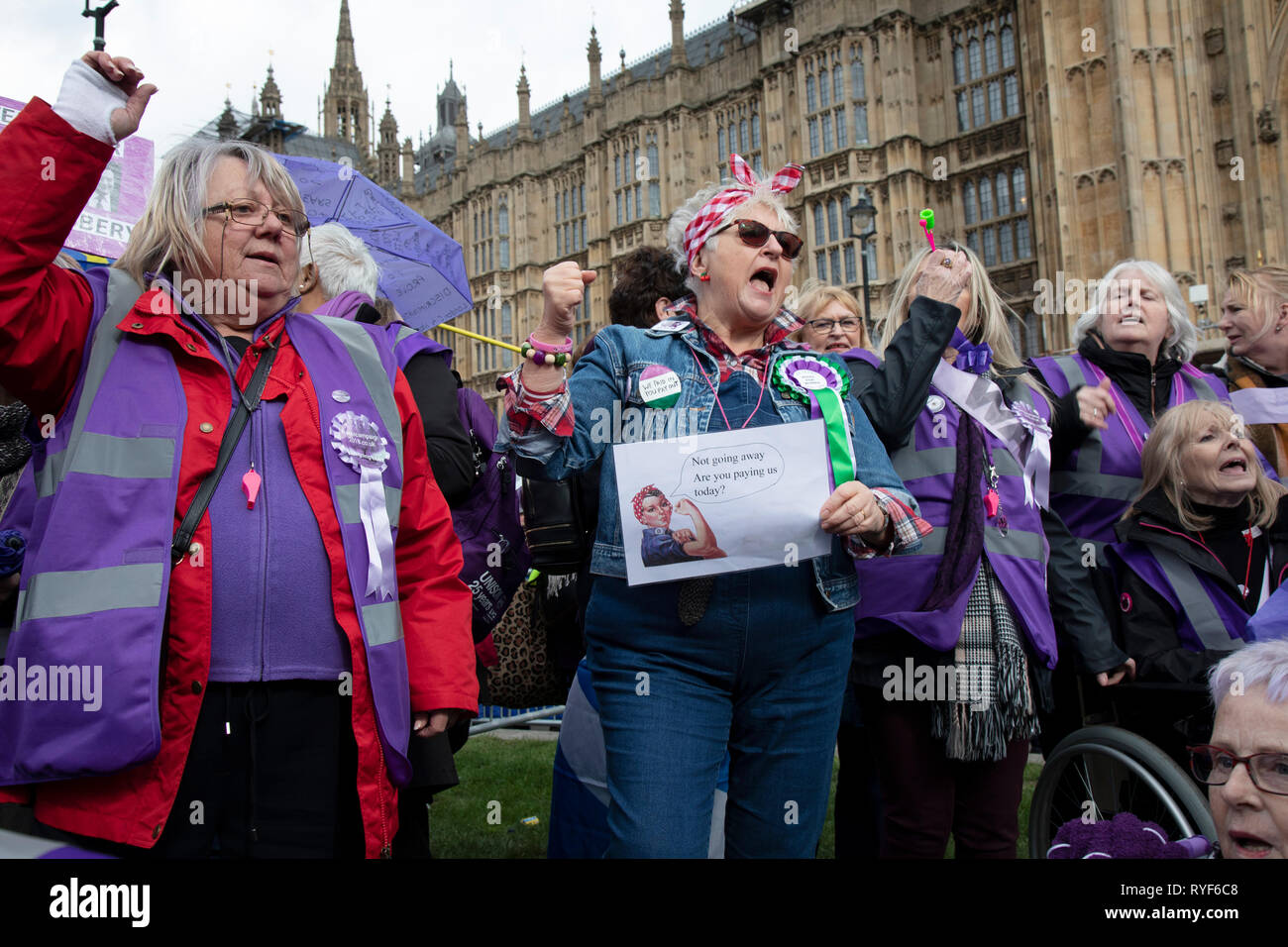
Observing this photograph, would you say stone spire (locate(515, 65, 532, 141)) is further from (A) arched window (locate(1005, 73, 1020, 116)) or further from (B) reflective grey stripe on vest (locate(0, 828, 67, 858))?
(B) reflective grey stripe on vest (locate(0, 828, 67, 858))

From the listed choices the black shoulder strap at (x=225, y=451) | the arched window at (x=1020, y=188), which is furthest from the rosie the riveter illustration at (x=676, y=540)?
the arched window at (x=1020, y=188)

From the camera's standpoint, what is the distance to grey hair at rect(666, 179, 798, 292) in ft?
7.75

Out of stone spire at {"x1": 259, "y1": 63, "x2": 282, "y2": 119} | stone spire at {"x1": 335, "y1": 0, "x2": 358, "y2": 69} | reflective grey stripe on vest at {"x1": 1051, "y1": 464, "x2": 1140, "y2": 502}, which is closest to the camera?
reflective grey stripe on vest at {"x1": 1051, "y1": 464, "x2": 1140, "y2": 502}

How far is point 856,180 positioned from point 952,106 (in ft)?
9.02

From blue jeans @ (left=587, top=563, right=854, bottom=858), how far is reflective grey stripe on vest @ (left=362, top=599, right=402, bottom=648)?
45 cm

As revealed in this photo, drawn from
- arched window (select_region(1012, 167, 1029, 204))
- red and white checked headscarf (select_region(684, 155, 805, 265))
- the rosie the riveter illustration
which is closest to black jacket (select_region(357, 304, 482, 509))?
red and white checked headscarf (select_region(684, 155, 805, 265))

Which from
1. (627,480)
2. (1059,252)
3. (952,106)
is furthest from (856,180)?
(627,480)

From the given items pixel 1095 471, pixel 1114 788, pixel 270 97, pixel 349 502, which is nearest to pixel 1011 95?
pixel 1095 471

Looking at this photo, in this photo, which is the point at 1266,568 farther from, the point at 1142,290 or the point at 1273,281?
the point at 1273,281

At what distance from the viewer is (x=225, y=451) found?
6.17 ft

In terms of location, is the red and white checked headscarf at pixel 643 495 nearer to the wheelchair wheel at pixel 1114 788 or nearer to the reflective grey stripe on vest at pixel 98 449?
the reflective grey stripe on vest at pixel 98 449

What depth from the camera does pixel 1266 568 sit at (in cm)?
303
